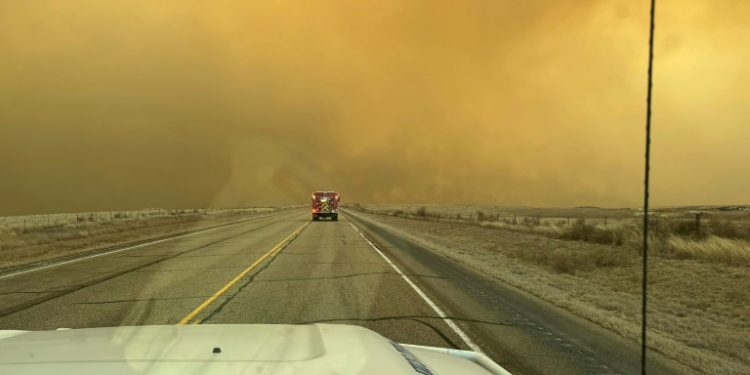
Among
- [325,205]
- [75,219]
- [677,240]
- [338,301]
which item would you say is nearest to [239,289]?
[338,301]

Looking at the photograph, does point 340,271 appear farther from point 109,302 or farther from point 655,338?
point 655,338

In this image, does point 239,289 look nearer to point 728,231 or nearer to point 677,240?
point 677,240

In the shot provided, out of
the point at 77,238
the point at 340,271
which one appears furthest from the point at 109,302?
the point at 77,238

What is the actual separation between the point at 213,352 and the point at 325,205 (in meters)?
61.2

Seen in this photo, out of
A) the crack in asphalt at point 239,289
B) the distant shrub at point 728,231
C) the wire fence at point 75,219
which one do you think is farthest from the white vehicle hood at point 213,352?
the wire fence at point 75,219

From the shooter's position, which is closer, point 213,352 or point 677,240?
point 213,352

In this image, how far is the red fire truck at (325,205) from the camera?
63.7 metres

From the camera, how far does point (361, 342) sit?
3256 mm

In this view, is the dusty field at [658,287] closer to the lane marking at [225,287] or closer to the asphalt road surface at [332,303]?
the asphalt road surface at [332,303]

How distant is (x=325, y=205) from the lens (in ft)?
209

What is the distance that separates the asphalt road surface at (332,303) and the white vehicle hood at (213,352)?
409 cm

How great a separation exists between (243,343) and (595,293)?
1348 centimetres

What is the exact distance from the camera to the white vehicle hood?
249cm

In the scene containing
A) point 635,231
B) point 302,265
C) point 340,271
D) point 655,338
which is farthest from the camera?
point 635,231
